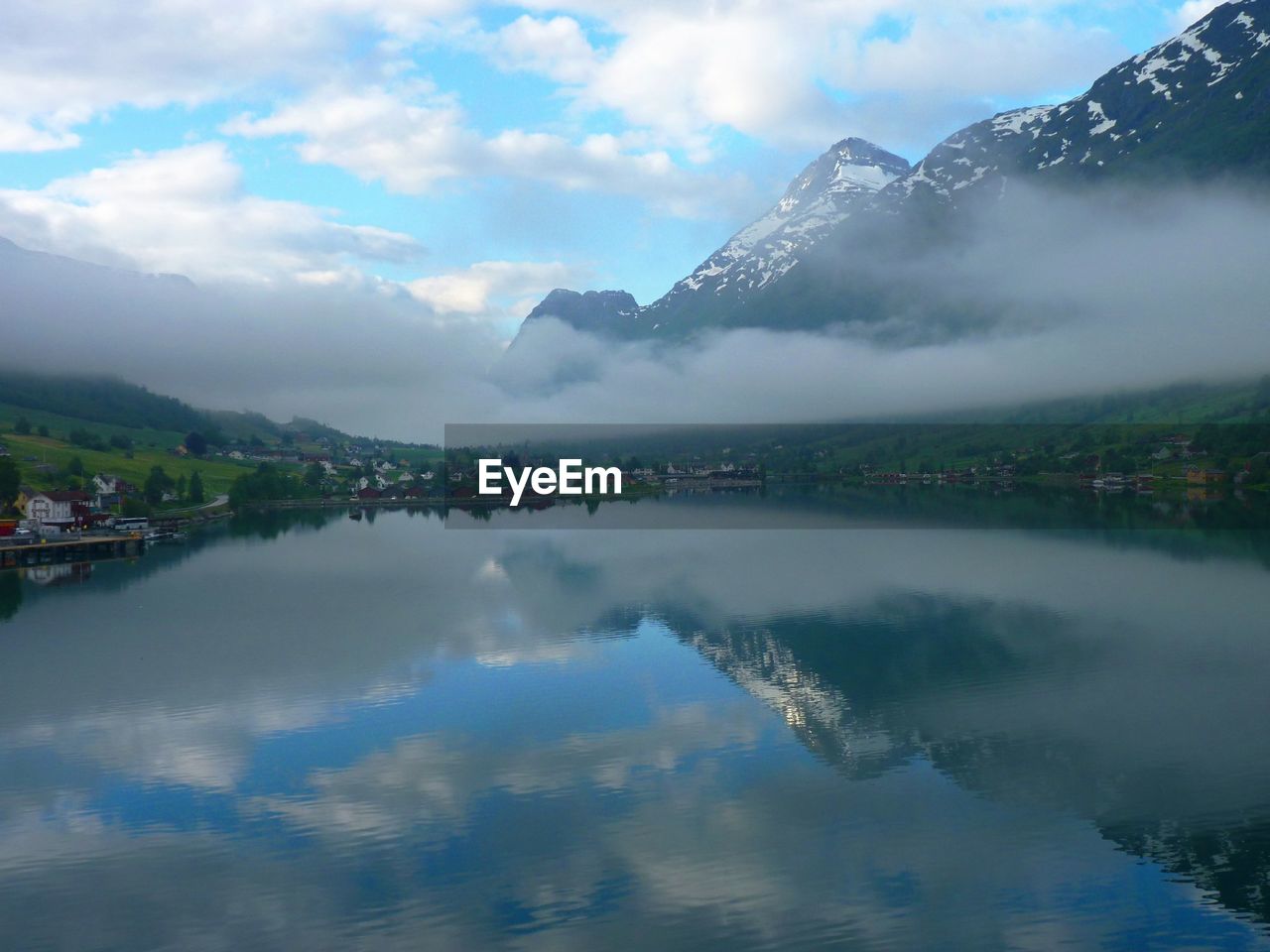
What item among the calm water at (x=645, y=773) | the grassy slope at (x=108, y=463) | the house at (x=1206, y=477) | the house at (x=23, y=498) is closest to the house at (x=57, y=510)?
the house at (x=23, y=498)

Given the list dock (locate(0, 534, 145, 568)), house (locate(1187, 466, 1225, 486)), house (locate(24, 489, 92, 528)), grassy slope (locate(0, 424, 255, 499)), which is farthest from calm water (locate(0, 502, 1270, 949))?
house (locate(1187, 466, 1225, 486))

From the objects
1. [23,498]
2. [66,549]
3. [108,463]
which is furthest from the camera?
[108,463]

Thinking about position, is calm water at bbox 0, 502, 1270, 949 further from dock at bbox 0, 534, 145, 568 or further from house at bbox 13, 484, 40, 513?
house at bbox 13, 484, 40, 513

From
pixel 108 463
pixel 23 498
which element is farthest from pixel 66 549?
pixel 108 463

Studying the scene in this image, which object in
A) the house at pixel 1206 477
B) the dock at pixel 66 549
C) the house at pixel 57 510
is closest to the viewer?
the dock at pixel 66 549

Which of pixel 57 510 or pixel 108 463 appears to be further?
pixel 108 463

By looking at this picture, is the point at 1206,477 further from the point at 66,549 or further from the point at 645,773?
the point at 66,549

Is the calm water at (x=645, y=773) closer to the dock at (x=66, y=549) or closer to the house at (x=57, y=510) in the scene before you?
the dock at (x=66, y=549)
